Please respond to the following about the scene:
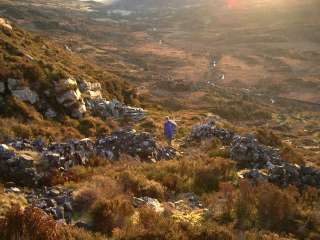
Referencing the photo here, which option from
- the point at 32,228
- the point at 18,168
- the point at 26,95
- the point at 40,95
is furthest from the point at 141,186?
the point at 40,95

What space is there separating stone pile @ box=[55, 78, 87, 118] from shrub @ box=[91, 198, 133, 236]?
17.1 meters

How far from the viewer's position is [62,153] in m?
14.8

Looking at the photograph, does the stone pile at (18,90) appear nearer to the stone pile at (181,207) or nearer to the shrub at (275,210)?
the stone pile at (181,207)

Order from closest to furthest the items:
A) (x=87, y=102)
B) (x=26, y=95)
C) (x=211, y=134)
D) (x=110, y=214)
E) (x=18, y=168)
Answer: (x=110, y=214)
(x=18, y=168)
(x=211, y=134)
(x=26, y=95)
(x=87, y=102)

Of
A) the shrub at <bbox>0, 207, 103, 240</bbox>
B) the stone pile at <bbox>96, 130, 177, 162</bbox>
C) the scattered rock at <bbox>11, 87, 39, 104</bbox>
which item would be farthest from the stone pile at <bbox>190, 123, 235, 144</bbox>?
the shrub at <bbox>0, 207, 103, 240</bbox>

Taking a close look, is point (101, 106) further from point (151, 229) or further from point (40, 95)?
point (151, 229)

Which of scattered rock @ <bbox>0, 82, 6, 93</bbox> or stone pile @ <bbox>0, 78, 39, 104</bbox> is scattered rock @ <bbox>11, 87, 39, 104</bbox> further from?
scattered rock @ <bbox>0, 82, 6, 93</bbox>

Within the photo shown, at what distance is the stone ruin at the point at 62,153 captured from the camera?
13.0 m

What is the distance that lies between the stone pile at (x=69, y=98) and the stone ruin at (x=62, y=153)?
810 centimetres

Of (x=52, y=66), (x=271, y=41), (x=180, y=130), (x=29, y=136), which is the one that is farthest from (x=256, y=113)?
(x=271, y=41)

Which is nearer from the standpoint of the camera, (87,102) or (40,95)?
(40,95)

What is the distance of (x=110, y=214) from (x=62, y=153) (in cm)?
559

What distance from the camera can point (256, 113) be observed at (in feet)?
170

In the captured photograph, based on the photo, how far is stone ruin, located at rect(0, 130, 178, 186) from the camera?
12961 millimetres
